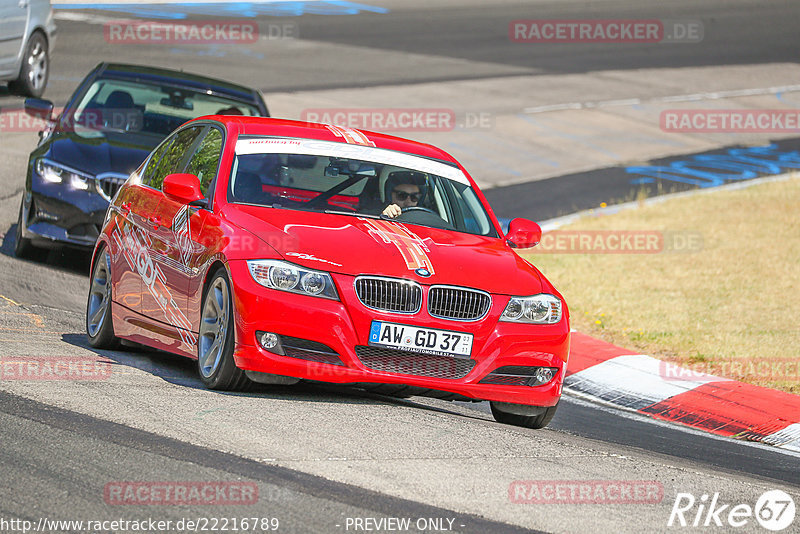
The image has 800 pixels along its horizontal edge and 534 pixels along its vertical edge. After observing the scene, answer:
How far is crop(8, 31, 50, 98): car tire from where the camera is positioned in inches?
753

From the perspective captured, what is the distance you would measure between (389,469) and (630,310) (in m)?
6.78

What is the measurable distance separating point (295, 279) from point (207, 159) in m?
1.66

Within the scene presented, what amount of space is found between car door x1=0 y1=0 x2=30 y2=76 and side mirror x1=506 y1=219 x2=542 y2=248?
462 inches

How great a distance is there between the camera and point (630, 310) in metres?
12.1

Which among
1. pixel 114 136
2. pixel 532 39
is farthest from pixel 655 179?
pixel 532 39

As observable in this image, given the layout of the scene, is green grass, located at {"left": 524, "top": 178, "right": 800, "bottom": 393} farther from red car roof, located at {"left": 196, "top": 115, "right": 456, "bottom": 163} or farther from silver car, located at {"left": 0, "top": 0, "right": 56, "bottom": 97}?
silver car, located at {"left": 0, "top": 0, "right": 56, "bottom": 97}

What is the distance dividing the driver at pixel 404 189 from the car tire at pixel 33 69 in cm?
1229

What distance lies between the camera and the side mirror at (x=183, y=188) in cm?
758

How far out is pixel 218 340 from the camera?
704cm
